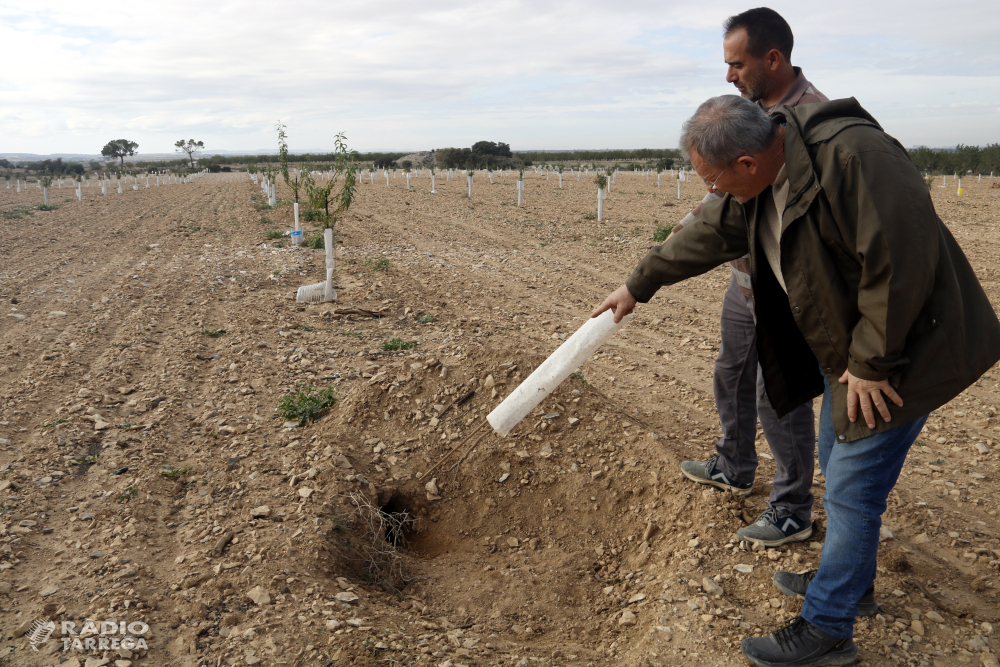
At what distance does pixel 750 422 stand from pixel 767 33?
181 centimetres

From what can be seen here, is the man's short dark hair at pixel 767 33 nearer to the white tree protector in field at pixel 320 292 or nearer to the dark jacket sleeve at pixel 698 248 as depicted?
the dark jacket sleeve at pixel 698 248

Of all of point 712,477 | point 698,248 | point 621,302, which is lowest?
point 712,477

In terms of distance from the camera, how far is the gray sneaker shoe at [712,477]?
325 centimetres

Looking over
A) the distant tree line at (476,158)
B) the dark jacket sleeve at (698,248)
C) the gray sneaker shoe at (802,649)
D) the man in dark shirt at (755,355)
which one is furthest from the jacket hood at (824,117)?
the distant tree line at (476,158)

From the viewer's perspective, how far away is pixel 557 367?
9.37ft

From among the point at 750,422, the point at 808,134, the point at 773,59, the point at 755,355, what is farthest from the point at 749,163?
the point at 750,422

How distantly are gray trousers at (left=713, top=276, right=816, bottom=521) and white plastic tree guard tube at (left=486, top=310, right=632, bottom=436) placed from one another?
1.88 feet

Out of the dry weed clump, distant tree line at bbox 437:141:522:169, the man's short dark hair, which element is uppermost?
distant tree line at bbox 437:141:522:169

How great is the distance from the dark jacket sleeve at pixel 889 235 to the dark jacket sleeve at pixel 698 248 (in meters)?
0.52

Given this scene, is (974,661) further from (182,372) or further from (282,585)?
(182,372)

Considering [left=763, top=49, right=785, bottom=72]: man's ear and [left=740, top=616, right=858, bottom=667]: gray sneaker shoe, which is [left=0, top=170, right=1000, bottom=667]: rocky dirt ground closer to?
[left=740, top=616, right=858, bottom=667]: gray sneaker shoe

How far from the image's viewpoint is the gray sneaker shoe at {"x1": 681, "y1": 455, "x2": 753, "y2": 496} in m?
3.25

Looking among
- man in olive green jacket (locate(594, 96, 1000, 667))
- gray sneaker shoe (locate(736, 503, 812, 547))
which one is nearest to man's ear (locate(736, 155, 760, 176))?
man in olive green jacket (locate(594, 96, 1000, 667))

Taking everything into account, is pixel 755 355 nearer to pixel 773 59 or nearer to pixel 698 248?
pixel 698 248
